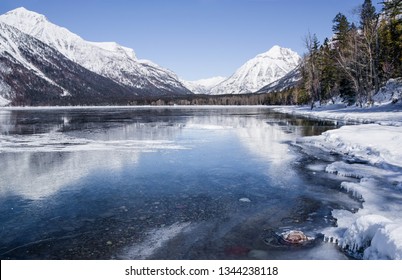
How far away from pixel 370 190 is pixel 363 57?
177 feet

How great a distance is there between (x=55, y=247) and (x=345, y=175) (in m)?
11.7

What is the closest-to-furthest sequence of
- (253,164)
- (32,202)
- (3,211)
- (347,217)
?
1. (347,217)
2. (3,211)
3. (32,202)
4. (253,164)

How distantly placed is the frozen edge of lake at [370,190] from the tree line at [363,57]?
111ft

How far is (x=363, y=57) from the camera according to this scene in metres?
58.8

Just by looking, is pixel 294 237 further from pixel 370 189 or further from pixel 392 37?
pixel 392 37

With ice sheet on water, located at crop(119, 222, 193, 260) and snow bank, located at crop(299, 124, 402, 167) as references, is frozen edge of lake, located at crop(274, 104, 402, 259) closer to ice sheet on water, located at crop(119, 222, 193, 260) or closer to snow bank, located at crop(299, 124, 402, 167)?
snow bank, located at crop(299, 124, 402, 167)

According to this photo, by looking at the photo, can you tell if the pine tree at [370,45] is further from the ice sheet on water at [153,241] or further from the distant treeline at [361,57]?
the ice sheet on water at [153,241]

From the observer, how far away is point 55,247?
25.6 ft

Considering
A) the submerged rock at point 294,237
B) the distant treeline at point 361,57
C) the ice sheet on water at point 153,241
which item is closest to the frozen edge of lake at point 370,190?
the submerged rock at point 294,237

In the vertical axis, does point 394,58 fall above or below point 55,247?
above

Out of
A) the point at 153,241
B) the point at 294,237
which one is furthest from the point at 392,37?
the point at 153,241

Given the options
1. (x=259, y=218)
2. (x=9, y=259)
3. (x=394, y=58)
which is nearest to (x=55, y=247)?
(x=9, y=259)

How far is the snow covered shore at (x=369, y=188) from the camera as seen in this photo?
22.8ft
